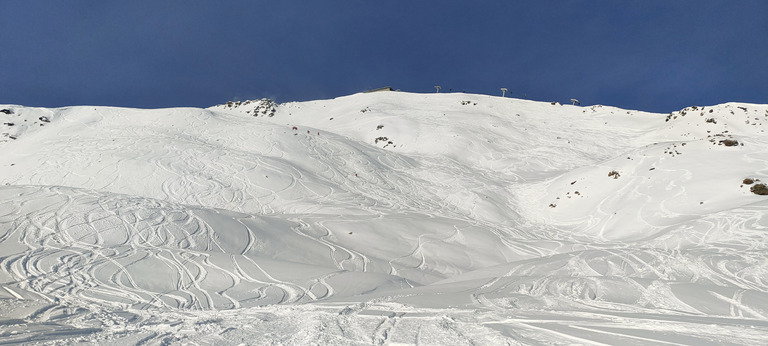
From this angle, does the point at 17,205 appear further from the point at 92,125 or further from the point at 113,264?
the point at 92,125

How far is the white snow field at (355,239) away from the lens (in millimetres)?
6219

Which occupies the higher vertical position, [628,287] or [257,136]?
[257,136]

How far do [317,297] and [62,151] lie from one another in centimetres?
2534

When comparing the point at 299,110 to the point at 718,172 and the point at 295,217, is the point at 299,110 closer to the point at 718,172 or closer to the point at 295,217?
the point at 295,217

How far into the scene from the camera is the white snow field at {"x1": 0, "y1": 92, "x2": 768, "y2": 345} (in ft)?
20.4

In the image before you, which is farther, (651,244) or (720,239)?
(651,244)

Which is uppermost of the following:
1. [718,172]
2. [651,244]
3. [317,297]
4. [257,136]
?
[257,136]

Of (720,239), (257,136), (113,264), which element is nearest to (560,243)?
(720,239)

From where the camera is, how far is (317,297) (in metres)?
9.34

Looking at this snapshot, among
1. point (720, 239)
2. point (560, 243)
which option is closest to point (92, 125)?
point (560, 243)

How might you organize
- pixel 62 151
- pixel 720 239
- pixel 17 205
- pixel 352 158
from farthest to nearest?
pixel 352 158 < pixel 62 151 < pixel 720 239 < pixel 17 205

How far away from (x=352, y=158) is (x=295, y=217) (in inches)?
514

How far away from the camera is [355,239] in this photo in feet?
51.9

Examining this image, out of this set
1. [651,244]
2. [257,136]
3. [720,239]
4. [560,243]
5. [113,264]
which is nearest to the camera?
[113,264]
